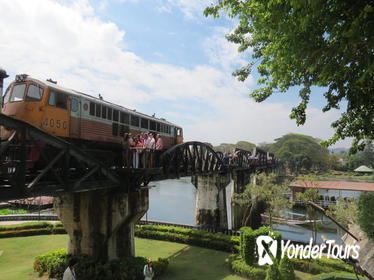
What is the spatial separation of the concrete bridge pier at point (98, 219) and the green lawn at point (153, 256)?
3.53 meters

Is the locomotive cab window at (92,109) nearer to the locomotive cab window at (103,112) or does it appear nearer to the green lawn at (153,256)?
→ the locomotive cab window at (103,112)

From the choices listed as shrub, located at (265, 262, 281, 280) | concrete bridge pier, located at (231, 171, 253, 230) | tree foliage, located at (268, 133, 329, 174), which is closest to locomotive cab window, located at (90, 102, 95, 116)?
shrub, located at (265, 262, 281, 280)

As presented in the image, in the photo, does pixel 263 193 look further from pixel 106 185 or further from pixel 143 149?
pixel 106 185

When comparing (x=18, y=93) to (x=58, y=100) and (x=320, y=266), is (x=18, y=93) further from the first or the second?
(x=320, y=266)

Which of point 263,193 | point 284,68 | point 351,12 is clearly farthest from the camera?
point 263,193

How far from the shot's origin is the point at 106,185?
46.2 ft

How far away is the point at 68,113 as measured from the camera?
47.6 ft

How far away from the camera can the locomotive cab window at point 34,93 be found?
13.2 m

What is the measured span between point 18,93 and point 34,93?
80 centimetres

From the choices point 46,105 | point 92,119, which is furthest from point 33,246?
point 46,105

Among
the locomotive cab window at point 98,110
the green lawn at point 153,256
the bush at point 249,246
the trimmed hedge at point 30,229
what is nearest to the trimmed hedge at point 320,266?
the bush at point 249,246

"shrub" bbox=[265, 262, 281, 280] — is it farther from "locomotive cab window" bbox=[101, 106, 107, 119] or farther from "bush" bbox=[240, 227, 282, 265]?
"locomotive cab window" bbox=[101, 106, 107, 119]

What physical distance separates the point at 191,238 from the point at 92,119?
14.1 m

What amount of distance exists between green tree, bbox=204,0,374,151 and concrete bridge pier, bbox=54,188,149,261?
33.7 feet
